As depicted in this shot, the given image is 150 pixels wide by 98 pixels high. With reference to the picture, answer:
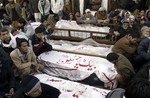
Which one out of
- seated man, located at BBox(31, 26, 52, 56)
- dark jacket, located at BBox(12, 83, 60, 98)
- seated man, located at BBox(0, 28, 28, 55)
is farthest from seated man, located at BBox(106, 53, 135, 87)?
seated man, located at BBox(0, 28, 28, 55)

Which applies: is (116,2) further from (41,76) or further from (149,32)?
(41,76)

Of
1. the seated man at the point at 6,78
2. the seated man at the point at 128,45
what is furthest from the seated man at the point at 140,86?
the seated man at the point at 6,78

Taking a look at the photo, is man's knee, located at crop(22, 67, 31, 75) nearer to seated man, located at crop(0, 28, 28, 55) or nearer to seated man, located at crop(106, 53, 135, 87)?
seated man, located at crop(0, 28, 28, 55)

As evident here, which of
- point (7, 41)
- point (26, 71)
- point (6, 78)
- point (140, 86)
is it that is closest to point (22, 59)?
point (26, 71)

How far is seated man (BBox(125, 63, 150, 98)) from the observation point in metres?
2.81

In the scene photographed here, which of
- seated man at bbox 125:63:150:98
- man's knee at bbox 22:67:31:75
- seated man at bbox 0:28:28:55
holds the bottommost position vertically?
man's knee at bbox 22:67:31:75

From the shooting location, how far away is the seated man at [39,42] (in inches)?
173

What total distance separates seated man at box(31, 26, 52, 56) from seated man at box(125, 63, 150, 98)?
1.96 m

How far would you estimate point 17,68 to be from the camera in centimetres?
396

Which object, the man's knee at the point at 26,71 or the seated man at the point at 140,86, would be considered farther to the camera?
the man's knee at the point at 26,71

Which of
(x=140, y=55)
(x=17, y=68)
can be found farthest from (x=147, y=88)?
(x=17, y=68)

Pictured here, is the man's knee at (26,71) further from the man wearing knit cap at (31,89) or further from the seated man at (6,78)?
the man wearing knit cap at (31,89)

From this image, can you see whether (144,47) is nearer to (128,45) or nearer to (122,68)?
(128,45)

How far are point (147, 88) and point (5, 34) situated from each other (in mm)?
2262
